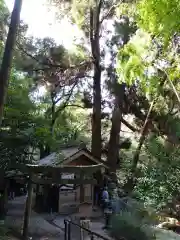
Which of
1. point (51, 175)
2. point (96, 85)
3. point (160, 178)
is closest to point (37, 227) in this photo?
point (51, 175)

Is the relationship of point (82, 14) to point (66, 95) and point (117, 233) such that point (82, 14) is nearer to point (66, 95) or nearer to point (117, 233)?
point (66, 95)

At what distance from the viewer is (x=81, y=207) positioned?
8.90 metres

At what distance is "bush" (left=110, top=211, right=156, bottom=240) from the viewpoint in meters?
9.67

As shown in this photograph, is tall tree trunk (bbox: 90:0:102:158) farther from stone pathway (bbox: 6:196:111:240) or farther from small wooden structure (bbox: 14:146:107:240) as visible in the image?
small wooden structure (bbox: 14:146:107:240)

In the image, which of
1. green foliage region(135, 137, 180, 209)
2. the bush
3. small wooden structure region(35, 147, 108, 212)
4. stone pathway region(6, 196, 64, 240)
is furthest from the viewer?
small wooden structure region(35, 147, 108, 212)

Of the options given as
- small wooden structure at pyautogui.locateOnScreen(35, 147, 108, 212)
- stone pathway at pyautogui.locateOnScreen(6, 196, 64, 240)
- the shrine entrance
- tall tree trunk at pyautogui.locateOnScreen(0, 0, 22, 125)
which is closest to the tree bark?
small wooden structure at pyautogui.locateOnScreen(35, 147, 108, 212)

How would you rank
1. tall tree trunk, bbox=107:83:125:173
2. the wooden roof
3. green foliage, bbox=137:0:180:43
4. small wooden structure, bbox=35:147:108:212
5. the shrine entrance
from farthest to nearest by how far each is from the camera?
tall tree trunk, bbox=107:83:125:173 < small wooden structure, bbox=35:147:108:212 < the wooden roof < the shrine entrance < green foliage, bbox=137:0:180:43

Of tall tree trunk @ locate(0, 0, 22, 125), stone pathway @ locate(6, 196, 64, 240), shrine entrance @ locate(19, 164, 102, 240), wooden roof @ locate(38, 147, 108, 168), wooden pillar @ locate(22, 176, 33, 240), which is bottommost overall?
stone pathway @ locate(6, 196, 64, 240)

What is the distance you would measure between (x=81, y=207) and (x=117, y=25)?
10300 millimetres

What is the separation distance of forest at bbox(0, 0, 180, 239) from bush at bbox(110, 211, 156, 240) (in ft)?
7.21

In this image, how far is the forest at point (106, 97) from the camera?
10078mm

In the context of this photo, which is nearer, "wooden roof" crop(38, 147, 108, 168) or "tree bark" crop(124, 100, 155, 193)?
"wooden roof" crop(38, 147, 108, 168)

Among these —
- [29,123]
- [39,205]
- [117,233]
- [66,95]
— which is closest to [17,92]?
[29,123]

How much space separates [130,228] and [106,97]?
976 cm
